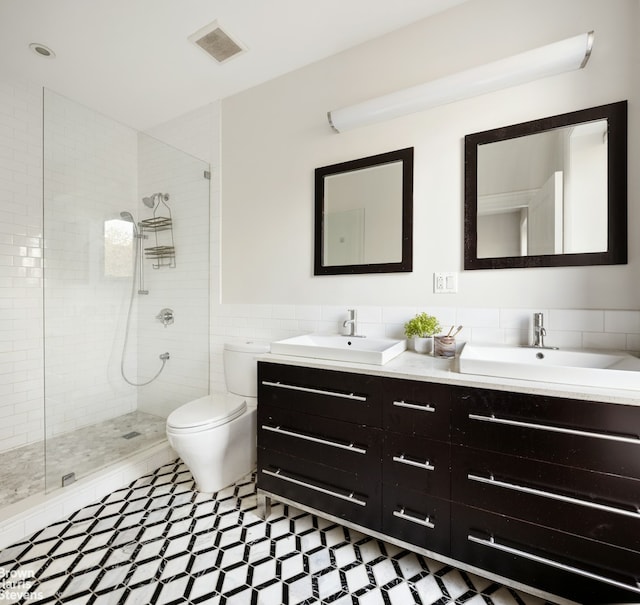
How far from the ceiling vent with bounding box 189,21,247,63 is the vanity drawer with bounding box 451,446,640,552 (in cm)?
246

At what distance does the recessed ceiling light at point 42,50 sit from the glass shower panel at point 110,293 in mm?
363

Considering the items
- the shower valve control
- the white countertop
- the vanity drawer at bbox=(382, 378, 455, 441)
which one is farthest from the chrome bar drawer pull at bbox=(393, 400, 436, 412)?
the shower valve control

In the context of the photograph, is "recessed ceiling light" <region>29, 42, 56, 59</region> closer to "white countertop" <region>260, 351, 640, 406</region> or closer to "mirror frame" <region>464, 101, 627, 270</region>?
"white countertop" <region>260, 351, 640, 406</region>

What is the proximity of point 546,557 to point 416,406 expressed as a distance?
2.01 ft

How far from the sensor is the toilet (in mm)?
1793

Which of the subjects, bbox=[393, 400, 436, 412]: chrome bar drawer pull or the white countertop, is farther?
bbox=[393, 400, 436, 412]: chrome bar drawer pull

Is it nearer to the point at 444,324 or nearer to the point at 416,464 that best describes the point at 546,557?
the point at 416,464

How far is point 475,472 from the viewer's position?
1.21 m

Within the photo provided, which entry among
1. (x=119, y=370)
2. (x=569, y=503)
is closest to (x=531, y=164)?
(x=569, y=503)

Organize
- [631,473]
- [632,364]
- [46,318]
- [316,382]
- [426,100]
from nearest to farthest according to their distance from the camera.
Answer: [631,473]
[632,364]
[316,382]
[426,100]
[46,318]

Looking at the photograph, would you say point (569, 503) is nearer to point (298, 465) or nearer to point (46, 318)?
point (298, 465)

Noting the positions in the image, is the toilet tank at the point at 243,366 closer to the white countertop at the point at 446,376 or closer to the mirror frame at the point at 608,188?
the white countertop at the point at 446,376

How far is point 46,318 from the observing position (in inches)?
74.7

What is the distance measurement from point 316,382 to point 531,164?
1.45 metres
